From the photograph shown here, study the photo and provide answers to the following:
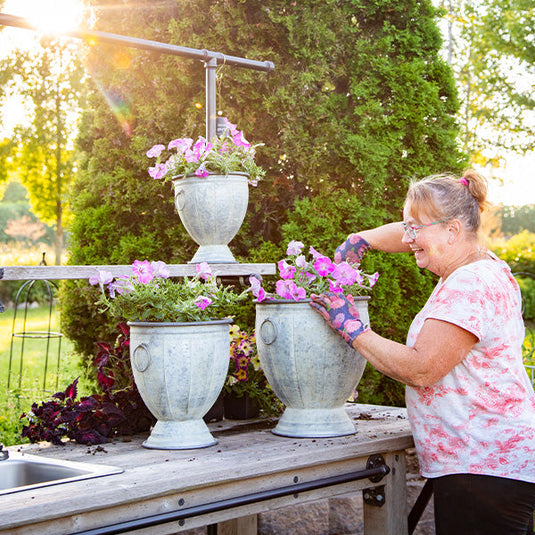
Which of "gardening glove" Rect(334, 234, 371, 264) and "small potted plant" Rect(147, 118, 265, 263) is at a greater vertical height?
"small potted plant" Rect(147, 118, 265, 263)

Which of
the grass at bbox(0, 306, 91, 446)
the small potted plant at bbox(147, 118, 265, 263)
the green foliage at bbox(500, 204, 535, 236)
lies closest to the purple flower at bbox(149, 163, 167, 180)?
the small potted plant at bbox(147, 118, 265, 263)

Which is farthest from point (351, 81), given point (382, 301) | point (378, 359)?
point (378, 359)

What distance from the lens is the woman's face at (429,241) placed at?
6.75ft

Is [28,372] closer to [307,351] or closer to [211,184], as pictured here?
[211,184]

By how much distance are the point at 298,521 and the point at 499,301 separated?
1963 millimetres

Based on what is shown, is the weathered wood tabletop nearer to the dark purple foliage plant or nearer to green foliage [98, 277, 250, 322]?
the dark purple foliage plant

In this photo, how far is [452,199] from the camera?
204 cm

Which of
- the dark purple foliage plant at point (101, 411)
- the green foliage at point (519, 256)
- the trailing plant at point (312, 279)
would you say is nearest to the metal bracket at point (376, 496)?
the trailing plant at point (312, 279)

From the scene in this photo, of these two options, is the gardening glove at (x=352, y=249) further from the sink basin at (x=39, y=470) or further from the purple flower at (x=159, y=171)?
the sink basin at (x=39, y=470)

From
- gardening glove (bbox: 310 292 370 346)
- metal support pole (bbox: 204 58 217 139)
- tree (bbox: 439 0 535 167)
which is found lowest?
gardening glove (bbox: 310 292 370 346)

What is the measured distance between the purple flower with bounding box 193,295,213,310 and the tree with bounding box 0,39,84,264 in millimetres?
10748

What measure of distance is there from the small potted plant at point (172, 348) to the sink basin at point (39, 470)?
0.26 meters

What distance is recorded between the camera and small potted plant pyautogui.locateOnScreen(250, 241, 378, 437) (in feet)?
6.68

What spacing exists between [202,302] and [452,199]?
0.79 metres
